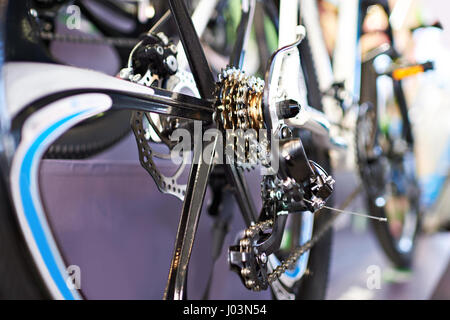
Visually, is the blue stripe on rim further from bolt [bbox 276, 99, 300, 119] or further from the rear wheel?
the rear wheel

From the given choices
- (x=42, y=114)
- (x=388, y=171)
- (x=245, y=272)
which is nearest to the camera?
(x=42, y=114)

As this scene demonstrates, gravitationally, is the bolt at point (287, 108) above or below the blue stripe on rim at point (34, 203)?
above

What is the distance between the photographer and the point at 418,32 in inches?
50.6

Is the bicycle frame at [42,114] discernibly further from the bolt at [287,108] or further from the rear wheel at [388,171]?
the rear wheel at [388,171]

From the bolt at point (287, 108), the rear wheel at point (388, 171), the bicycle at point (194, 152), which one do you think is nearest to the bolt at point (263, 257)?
the bicycle at point (194, 152)

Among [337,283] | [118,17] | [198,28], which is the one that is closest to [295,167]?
[198,28]

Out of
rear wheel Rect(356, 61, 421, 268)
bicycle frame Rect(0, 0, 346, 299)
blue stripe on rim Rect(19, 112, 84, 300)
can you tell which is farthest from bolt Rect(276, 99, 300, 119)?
rear wheel Rect(356, 61, 421, 268)

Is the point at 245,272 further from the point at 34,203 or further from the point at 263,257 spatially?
the point at 34,203

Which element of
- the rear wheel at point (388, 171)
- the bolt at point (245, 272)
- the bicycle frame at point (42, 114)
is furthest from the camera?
the rear wheel at point (388, 171)

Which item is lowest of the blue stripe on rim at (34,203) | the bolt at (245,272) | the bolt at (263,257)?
the bolt at (245,272)

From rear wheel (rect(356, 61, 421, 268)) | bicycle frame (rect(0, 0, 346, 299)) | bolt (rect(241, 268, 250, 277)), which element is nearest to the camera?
bicycle frame (rect(0, 0, 346, 299))

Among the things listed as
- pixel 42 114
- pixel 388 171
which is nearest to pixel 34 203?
pixel 42 114

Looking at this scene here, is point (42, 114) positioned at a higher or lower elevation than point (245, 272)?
higher

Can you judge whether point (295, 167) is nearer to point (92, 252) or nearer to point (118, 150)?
point (92, 252)
